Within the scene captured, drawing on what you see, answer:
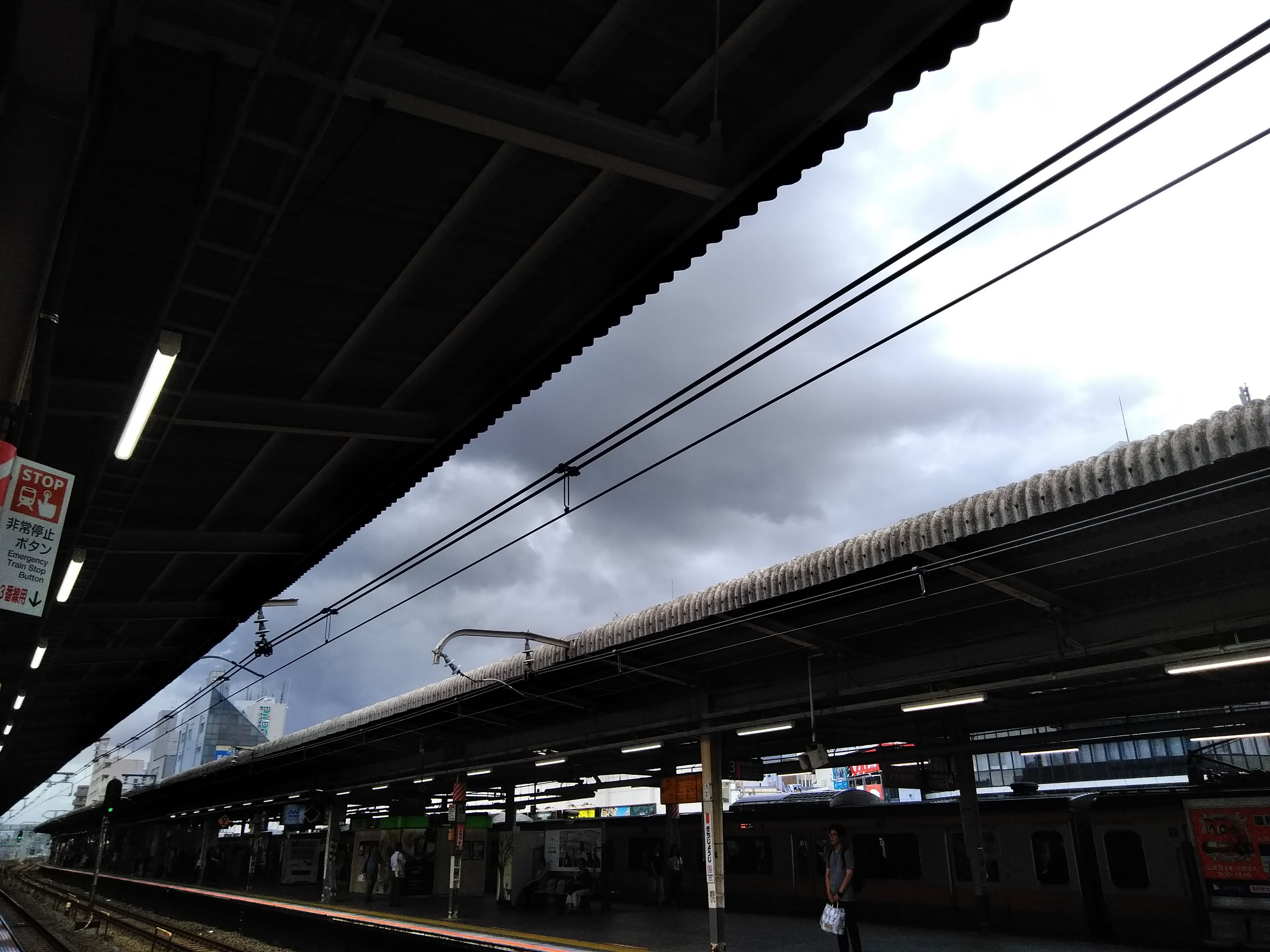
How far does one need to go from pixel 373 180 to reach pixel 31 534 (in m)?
3.63

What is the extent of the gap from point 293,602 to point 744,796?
2700 inches

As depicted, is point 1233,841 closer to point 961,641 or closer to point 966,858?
point 966,858

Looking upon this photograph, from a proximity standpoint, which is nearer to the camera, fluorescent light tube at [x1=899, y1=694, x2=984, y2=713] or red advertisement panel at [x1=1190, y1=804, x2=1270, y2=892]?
fluorescent light tube at [x1=899, y1=694, x2=984, y2=713]

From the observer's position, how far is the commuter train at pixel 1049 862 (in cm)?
1329

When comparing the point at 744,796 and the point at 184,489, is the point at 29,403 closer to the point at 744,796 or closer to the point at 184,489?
the point at 184,489

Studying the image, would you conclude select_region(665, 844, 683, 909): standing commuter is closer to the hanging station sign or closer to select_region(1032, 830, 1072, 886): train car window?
select_region(1032, 830, 1072, 886): train car window

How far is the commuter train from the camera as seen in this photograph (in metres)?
13.3

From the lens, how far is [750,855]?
22.0 metres

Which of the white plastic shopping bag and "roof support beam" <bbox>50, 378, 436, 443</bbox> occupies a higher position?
"roof support beam" <bbox>50, 378, 436, 443</bbox>

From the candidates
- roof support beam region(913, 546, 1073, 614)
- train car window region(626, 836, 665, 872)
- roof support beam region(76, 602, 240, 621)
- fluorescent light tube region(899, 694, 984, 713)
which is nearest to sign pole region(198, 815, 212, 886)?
train car window region(626, 836, 665, 872)

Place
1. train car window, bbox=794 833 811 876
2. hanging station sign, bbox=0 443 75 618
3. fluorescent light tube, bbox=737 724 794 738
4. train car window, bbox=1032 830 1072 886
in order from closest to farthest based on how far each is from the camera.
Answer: hanging station sign, bbox=0 443 75 618, fluorescent light tube, bbox=737 724 794 738, train car window, bbox=1032 830 1072 886, train car window, bbox=794 833 811 876

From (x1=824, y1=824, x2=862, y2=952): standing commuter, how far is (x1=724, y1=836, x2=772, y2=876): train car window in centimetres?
1115

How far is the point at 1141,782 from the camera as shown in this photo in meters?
47.2

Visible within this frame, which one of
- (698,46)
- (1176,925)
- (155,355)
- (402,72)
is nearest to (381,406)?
(155,355)
